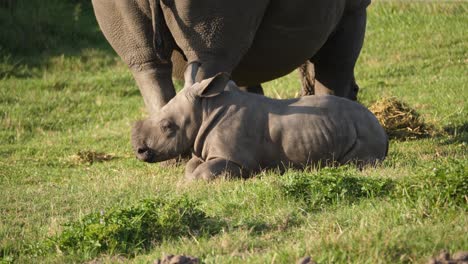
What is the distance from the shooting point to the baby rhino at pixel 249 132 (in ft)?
26.4

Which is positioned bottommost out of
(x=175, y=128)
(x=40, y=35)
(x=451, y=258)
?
(x=40, y=35)

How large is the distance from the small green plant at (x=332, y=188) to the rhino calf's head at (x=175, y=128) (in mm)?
1520

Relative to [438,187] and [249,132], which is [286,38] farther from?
[438,187]

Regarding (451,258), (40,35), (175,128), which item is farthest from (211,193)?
(40,35)

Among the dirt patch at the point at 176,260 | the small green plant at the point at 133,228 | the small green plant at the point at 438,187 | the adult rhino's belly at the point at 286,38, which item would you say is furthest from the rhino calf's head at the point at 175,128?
the dirt patch at the point at 176,260

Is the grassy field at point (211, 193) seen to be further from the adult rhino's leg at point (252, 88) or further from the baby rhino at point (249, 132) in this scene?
the adult rhino's leg at point (252, 88)

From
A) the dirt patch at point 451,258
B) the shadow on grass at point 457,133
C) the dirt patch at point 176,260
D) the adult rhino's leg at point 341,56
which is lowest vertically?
the shadow on grass at point 457,133

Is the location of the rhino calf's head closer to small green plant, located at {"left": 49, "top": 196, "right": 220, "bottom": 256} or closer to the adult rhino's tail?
the adult rhino's tail

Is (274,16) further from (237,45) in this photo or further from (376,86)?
(376,86)

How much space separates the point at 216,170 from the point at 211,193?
24.4 inches

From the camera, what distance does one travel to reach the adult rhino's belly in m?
9.04

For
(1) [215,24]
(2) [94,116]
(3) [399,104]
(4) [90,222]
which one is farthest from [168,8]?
(2) [94,116]

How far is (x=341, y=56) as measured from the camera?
35.4ft

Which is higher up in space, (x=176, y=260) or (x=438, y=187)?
(x=176, y=260)
